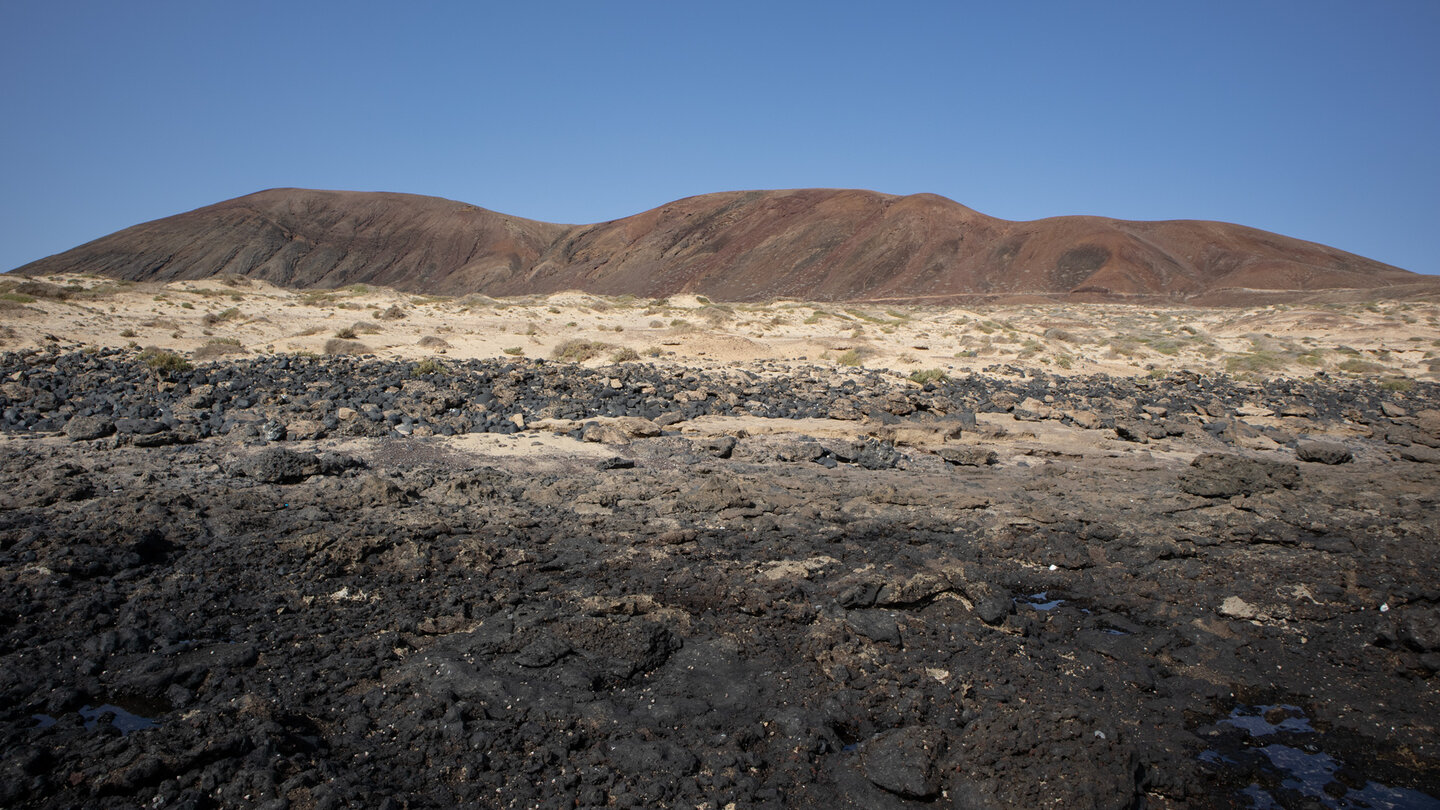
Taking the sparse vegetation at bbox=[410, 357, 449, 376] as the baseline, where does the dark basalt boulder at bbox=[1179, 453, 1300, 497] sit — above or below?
below

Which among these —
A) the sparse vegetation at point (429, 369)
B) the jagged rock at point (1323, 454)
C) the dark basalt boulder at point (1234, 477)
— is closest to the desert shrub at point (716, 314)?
the sparse vegetation at point (429, 369)

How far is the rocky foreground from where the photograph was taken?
3.04m

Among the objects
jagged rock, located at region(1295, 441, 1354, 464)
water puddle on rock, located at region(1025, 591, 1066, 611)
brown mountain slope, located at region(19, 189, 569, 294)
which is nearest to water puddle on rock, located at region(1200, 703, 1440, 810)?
water puddle on rock, located at region(1025, 591, 1066, 611)

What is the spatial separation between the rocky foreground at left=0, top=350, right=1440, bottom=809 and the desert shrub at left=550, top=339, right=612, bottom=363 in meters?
6.98

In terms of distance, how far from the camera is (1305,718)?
12.4 feet

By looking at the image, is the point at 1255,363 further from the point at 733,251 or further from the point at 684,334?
the point at 733,251

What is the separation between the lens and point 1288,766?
3373 millimetres

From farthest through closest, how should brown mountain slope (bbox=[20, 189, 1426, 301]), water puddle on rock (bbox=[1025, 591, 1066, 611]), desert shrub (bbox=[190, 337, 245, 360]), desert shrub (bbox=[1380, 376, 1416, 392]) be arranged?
brown mountain slope (bbox=[20, 189, 1426, 301]), desert shrub (bbox=[1380, 376, 1416, 392]), desert shrub (bbox=[190, 337, 245, 360]), water puddle on rock (bbox=[1025, 591, 1066, 611])

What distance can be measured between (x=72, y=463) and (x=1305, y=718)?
9.27m

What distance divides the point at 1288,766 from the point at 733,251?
6680 centimetres

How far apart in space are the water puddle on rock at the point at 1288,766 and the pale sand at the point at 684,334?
40.8 feet

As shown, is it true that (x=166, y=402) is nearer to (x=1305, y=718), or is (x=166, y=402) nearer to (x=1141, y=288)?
(x=1305, y=718)

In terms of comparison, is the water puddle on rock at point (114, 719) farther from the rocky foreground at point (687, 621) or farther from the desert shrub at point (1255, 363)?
the desert shrub at point (1255, 363)

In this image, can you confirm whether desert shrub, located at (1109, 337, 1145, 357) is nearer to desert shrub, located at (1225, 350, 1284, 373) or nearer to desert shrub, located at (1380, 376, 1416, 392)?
desert shrub, located at (1225, 350, 1284, 373)
